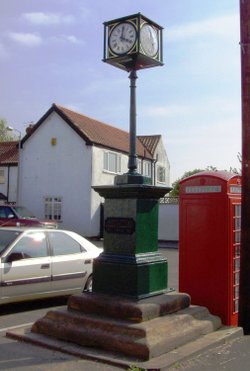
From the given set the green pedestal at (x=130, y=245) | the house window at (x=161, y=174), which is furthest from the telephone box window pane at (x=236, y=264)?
the house window at (x=161, y=174)

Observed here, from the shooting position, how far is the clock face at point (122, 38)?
6703 mm

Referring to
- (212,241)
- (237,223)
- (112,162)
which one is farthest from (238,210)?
(112,162)

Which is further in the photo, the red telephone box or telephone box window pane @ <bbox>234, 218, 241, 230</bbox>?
telephone box window pane @ <bbox>234, 218, 241, 230</bbox>

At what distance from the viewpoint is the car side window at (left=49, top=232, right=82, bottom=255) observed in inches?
350

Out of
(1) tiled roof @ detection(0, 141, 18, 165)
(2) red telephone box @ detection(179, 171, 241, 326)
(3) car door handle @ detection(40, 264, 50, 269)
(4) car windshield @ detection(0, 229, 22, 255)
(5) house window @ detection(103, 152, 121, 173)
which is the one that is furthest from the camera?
(1) tiled roof @ detection(0, 141, 18, 165)

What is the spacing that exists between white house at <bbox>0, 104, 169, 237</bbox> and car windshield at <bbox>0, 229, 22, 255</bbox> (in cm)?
2010

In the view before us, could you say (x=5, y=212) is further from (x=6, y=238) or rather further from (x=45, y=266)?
(x=45, y=266)

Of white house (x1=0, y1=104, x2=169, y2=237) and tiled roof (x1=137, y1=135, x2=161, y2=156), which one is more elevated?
tiled roof (x1=137, y1=135, x2=161, y2=156)

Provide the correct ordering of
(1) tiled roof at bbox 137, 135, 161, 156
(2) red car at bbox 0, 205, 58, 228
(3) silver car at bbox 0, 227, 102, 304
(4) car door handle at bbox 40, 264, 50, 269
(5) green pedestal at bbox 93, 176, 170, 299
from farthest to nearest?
(1) tiled roof at bbox 137, 135, 161, 156 < (2) red car at bbox 0, 205, 58, 228 < (4) car door handle at bbox 40, 264, 50, 269 < (3) silver car at bbox 0, 227, 102, 304 < (5) green pedestal at bbox 93, 176, 170, 299

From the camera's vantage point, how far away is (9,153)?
36.6 m

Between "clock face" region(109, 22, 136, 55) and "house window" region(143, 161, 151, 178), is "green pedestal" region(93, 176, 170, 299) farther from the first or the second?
"house window" region(143, 161, 151, 178)

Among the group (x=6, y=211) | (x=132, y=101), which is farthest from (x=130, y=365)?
(x=6, y=211)

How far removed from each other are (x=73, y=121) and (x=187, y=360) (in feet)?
85.1

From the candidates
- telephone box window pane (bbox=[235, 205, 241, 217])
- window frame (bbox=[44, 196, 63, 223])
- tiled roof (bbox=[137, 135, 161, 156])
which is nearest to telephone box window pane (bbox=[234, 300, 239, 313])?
telephone box window pane (bbox=[235, 205, 241, 217])
